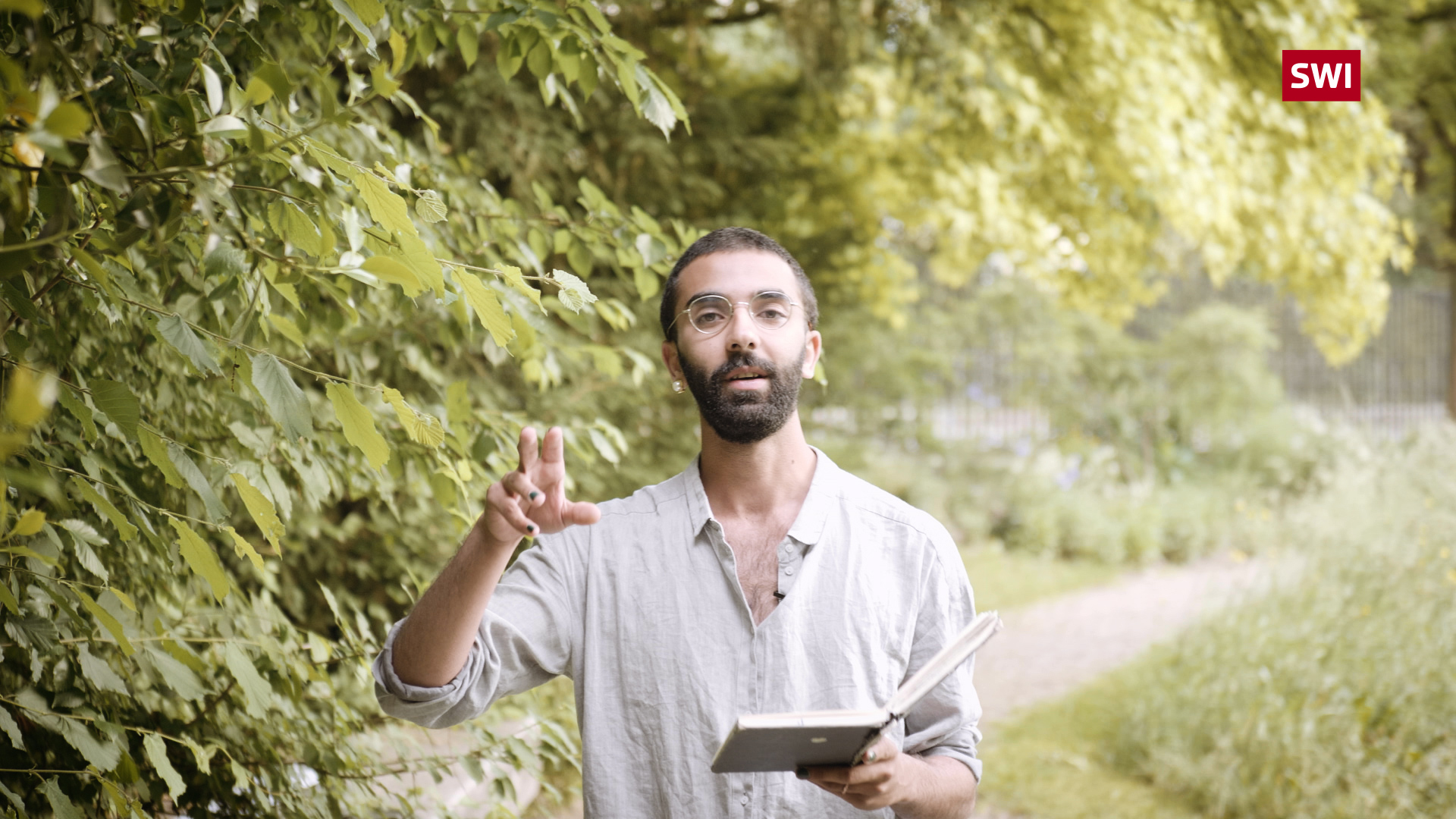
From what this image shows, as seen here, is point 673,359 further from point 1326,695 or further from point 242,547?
point 1326,695

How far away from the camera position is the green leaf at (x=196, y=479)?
1339 millimetres

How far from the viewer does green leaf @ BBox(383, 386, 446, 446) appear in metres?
1.31

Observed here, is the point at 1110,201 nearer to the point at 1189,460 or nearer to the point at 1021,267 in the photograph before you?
the point at 1021,267

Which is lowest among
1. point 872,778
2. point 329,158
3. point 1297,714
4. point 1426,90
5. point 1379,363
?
point 1297,714

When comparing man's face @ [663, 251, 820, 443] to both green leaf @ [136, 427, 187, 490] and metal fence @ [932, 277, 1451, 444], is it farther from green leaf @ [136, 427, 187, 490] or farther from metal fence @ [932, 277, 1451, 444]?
metal fence @ [932, 277, 1451, 444]

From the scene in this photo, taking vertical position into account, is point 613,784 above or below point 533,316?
below

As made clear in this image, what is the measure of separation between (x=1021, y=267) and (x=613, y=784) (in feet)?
15.4

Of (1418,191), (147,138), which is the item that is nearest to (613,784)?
(147,138)

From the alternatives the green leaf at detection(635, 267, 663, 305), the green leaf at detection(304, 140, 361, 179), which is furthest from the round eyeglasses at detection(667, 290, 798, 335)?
the green leaf at detection(304, 140, 361, 179)

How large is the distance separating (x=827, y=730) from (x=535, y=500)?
1.57ft

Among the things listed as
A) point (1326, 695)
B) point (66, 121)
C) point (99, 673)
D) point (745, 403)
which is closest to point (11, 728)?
point (99, 673)

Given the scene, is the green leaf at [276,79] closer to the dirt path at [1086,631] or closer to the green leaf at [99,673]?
the green leaf at [99,673]

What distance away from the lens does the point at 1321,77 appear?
18.4 feet

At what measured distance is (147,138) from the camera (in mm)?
1093
